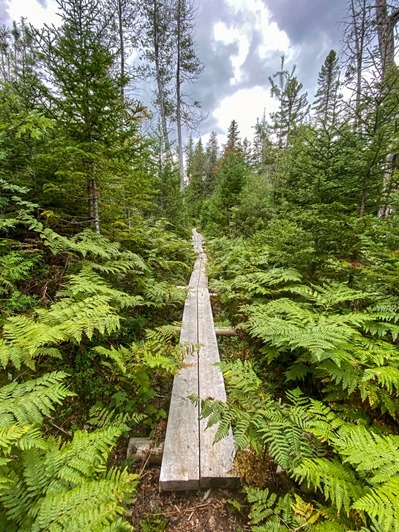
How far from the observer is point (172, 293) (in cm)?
438

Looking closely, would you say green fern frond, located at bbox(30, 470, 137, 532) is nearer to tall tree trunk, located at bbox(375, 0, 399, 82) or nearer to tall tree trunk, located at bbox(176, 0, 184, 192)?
tall tree trunk, located at bbox(375, 0, 399, 82)

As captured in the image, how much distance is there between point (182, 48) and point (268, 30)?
561 centimetres

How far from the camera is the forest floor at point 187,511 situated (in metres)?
1.65

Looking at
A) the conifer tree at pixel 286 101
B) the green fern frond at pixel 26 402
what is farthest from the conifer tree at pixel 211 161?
the green fern frond at pixel 26 402

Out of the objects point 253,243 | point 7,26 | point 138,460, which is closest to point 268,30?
point 253,243

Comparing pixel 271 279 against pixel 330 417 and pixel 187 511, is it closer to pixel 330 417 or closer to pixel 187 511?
pixel 330 417


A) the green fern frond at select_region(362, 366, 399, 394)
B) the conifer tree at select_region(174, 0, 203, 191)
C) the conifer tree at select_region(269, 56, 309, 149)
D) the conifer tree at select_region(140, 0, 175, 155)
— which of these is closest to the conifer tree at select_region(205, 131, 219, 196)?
the conifer tree at select_region(174, 0, 203, 191)

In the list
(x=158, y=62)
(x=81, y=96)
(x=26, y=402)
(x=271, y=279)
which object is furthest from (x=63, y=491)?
(x=158, y=62)

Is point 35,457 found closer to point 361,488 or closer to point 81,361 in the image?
point 81,361

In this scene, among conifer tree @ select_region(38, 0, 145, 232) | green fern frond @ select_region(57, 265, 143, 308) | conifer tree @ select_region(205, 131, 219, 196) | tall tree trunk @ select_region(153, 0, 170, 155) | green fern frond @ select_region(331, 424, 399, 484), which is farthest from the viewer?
conifer tree @ select_region(205, 131, 219, 196)

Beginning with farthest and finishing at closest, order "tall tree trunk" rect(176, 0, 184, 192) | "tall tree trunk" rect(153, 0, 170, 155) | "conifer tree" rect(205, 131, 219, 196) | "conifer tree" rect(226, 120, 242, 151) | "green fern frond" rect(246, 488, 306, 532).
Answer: "conifer tree" rect(205, 131, 219, 196) → "conifer tree" rect(226, 120, 242, 151) → "tall tree trunk" rect(176, 0, 184, 192) → "tall tree trunk" rect(153, 0, 170, 155) → "green fern frond" rect(246, 488, 306, 532)

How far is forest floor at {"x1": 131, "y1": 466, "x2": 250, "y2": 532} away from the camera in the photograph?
5.43 feet

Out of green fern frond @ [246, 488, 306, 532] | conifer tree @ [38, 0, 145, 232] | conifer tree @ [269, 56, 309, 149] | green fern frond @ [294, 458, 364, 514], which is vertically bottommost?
green fern frond @ [246, 488, 306, 532]

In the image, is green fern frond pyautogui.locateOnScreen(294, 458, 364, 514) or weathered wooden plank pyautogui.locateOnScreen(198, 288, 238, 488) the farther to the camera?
weathered wooden plank pyautogui.locateOnScreen(198, 288, 238, 488)
